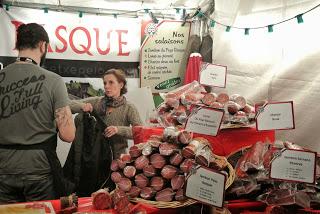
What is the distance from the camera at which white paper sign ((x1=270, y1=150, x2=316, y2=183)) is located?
4.75 feet

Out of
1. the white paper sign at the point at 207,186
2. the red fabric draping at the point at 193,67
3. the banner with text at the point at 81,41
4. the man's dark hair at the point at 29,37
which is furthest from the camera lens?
the red fabric draping at the point at 193,67

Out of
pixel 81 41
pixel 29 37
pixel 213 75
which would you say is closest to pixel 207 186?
pixel 213 75

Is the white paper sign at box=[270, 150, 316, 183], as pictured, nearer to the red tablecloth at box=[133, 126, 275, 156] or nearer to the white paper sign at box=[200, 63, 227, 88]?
the red tablecloth at box=[133, 126, 275, 156]

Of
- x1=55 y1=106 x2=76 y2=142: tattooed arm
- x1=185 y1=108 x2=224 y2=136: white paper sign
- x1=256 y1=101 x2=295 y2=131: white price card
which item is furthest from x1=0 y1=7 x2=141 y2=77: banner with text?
x1=256 y1=101 x2=295 y2=131: white price card

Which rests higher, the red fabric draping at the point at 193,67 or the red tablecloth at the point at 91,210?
the red fabric draping at the point at 193,67

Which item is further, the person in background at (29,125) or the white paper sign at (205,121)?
the person in background at (29,125)

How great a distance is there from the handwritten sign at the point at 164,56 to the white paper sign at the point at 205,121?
176 centimetres

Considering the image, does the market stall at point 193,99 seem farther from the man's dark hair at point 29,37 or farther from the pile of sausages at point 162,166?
the man's dark hair at point 29,37

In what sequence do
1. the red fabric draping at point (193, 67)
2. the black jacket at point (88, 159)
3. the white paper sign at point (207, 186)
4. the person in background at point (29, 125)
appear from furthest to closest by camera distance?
the red fabric draping at point (193, 67), the black jacket at point (88, 159), the person in background at point (29, 125), the white paper sign at point (207, 186)

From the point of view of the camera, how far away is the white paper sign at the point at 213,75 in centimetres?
243

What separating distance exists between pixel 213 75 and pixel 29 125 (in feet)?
4.26

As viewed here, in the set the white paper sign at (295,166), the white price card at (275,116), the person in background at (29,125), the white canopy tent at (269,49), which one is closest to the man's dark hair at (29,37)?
the person in background at (29,125)

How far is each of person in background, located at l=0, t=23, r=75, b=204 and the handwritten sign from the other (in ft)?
3.84

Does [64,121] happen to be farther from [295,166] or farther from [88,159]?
[295,166]
